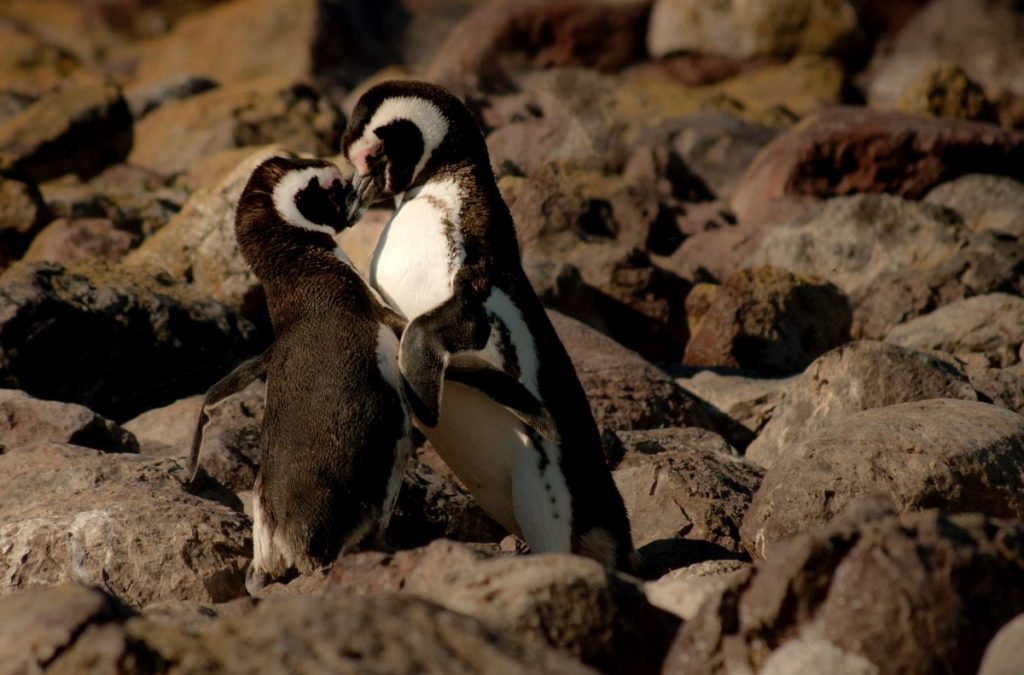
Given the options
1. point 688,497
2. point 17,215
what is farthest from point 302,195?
point 17,215

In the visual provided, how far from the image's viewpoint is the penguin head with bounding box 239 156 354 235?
5.59m

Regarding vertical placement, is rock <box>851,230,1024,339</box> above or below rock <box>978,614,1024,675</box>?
below

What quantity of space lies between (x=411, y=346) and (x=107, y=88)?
33.8 ft

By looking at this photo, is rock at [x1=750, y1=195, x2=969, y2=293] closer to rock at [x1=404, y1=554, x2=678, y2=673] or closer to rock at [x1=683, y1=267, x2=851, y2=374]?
rock at [x1=683, y1=267, x2=851, y2=374]

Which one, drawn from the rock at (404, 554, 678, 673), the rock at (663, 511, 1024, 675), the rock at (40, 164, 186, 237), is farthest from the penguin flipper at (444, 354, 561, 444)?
the rock at (40, 164, 186, 237)

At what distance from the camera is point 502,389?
5.08m

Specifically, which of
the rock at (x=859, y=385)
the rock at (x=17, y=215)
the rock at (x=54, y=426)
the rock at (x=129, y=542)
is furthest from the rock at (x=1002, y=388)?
the rock at (x=17, y=215)

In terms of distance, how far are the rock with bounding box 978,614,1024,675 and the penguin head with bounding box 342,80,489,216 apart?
9.32ft

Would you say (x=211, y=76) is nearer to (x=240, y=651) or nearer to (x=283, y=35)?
(x=283, y=35)

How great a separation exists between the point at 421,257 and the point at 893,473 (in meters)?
1.68

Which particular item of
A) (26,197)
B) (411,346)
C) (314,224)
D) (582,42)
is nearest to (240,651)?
(411,346)

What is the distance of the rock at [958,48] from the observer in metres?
16.9

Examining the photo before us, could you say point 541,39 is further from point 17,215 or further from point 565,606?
point 565,606

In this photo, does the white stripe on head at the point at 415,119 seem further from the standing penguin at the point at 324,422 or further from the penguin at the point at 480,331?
the standing penguin at the point at 324,422
